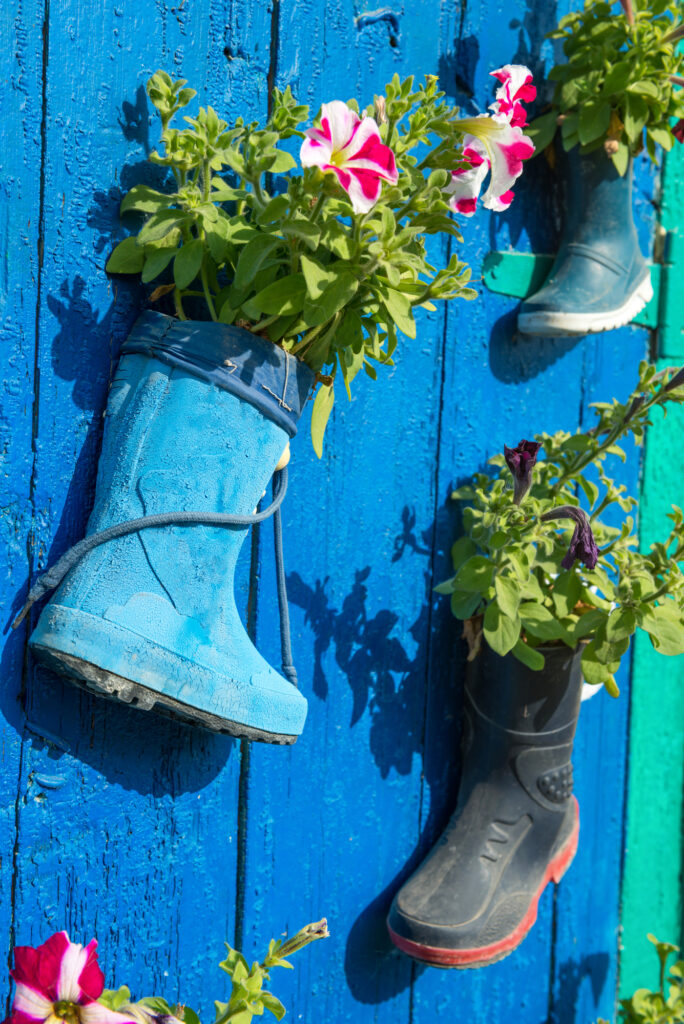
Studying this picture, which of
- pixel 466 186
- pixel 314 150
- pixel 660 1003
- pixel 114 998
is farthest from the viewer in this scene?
pixel 660 1003

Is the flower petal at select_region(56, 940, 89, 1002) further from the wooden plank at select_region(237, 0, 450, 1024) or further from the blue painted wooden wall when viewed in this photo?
the wooden plank at select_region(237, 0, 450, 1024)

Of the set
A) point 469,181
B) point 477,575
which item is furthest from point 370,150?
point 477,575

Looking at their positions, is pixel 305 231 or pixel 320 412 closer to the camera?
pixel 305 231

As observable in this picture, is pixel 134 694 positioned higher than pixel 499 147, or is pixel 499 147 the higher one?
pixel 499 147

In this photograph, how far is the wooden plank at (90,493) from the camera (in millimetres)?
1034

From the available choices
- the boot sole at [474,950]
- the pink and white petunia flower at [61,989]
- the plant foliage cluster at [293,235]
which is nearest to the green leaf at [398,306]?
the plant foliage cluster at [293,235]

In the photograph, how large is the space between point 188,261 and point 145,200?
0.31 ft

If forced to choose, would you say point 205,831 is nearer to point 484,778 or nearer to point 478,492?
point 484,778

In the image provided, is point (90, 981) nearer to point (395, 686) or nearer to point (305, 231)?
point (395, 686)

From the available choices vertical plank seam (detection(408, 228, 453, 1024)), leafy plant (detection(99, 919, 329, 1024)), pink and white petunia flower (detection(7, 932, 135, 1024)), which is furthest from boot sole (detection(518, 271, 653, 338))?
pink and white petunia flower (detection(7, 932, 135, 1024))

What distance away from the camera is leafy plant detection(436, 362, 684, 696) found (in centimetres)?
113

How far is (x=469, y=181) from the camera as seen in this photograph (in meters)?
1.08

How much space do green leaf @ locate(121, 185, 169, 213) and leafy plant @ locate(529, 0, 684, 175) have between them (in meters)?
0.59

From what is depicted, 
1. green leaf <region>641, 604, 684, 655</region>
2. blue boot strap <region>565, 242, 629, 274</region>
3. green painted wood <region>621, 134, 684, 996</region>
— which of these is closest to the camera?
green leaf <region>641, 604, 684, 655</region>
